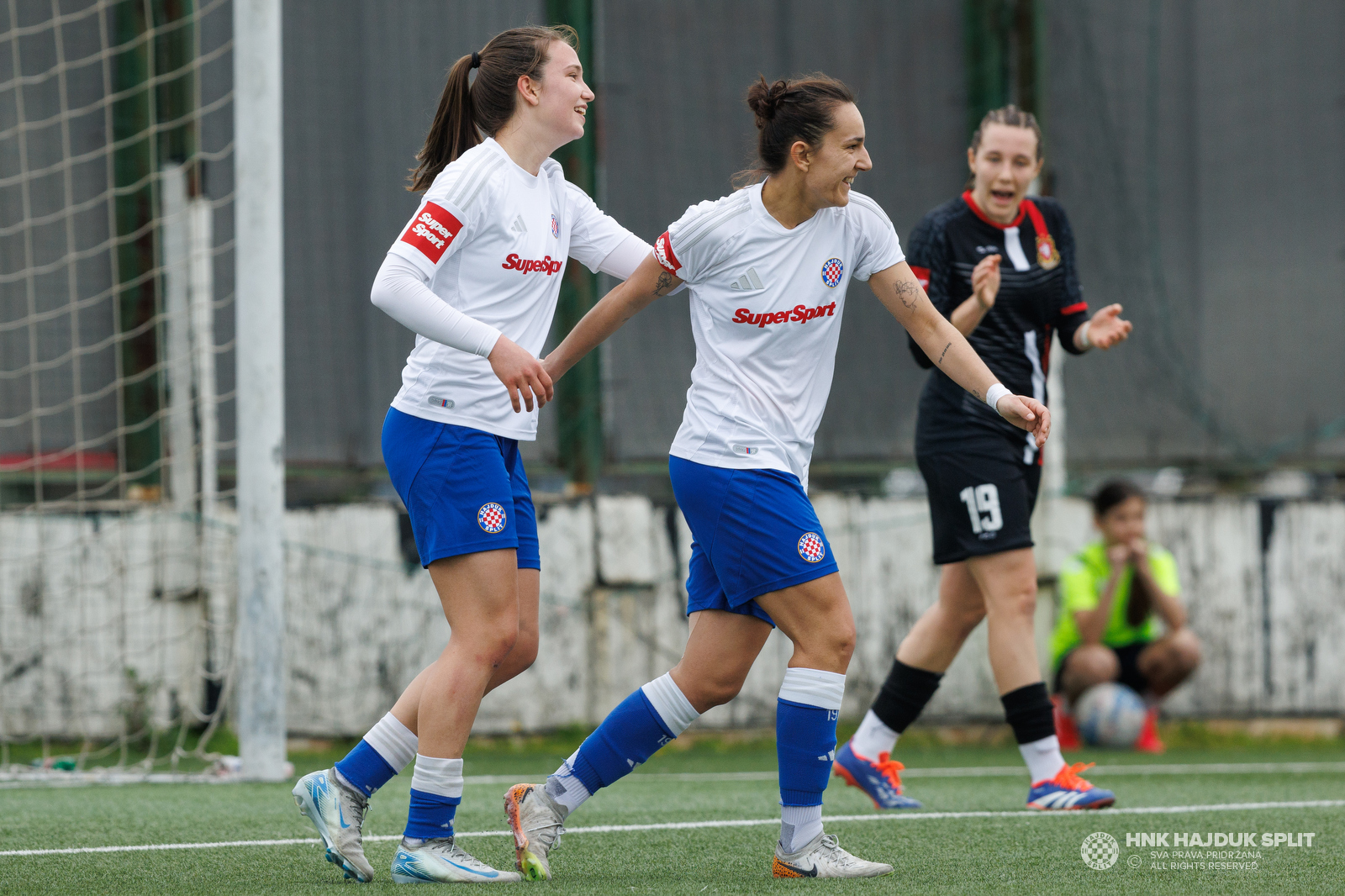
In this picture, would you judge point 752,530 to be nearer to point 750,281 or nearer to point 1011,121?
point 750,281

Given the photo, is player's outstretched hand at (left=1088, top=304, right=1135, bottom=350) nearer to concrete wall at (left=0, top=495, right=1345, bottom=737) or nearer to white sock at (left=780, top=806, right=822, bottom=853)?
white sock at (left=780, top=806, right=822, bottom=853)

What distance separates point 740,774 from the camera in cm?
582

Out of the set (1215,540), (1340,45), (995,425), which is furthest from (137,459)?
(1340,45)

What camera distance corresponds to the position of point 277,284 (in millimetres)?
5395

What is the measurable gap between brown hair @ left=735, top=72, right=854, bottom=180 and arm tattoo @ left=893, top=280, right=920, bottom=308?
39cm

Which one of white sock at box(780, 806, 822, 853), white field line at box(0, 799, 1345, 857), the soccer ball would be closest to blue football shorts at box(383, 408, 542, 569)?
white sock at box(780, 806, 822, 853)

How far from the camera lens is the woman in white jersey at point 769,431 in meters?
3.12

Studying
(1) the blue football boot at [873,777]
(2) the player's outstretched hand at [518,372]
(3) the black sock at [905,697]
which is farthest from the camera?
(3) the black sock at [905,697]

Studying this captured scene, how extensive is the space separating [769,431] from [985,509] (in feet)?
4.46

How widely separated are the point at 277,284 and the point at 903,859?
3218 millimetres

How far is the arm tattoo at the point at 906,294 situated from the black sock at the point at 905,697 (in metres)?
1.53

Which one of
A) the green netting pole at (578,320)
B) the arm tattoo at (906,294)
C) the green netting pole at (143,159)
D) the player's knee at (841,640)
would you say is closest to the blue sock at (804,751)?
the player's knee at (841,640)

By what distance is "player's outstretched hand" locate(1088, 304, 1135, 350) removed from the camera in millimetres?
4289

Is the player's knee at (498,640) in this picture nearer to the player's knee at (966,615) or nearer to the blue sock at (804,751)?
the blue sock at (804,751)
